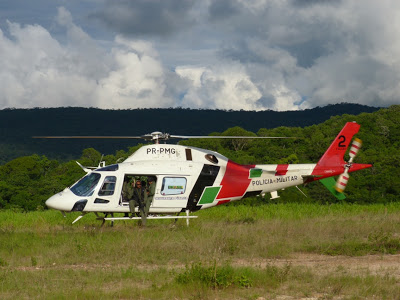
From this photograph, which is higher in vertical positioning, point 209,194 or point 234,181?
point 234,181

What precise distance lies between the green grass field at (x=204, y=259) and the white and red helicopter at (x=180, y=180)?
0.88 m

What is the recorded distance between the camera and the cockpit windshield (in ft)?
60.6

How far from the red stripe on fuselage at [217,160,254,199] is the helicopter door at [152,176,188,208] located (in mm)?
1596

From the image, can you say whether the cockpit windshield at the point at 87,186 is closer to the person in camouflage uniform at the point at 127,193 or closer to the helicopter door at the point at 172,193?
the person in camouflage uniform at the point at 127,193

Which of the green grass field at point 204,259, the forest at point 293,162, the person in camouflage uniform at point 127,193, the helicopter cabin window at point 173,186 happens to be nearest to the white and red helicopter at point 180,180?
the helicopter cabin window at point 173,186

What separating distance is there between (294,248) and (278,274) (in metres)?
4.02

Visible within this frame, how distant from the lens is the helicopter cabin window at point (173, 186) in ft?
62.4

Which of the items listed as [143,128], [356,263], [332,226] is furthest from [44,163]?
[143,128]

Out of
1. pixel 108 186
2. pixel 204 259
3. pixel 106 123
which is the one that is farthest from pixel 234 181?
pixel 106 123

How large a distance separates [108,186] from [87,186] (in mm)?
753

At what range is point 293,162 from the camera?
61.0m

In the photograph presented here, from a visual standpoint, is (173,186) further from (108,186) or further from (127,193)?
(108,186)

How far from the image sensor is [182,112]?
171 m

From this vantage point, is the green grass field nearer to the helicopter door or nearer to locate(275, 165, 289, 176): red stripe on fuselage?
the helicopter door
